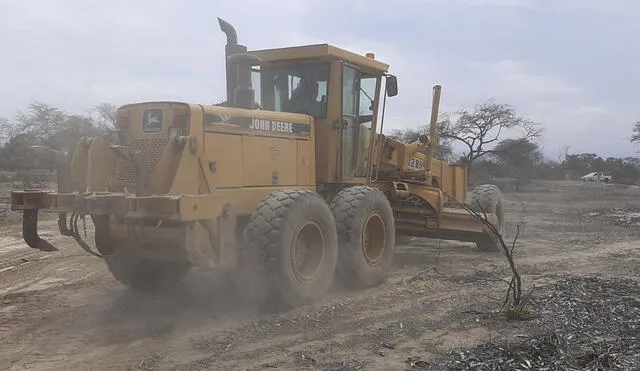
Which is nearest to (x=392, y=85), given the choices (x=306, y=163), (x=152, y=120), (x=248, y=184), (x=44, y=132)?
(x=306, y=163)

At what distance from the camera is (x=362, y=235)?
26.6ft

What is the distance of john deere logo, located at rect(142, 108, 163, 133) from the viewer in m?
6.80

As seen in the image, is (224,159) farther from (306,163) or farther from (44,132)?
(44,132)

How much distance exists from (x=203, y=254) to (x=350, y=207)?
240 cm

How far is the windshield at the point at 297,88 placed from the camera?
8625 millimetres

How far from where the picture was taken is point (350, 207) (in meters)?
7.98

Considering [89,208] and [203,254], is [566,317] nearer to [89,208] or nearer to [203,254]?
[203,254]

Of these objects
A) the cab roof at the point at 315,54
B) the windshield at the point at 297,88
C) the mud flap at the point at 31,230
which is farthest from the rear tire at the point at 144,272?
the cab roof at the point at 315,54

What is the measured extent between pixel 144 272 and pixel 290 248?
2147mm

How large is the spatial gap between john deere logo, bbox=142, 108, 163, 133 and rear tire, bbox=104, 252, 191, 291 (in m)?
1.60

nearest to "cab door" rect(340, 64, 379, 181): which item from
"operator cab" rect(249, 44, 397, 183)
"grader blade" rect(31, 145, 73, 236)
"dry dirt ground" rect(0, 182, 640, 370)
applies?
"operator cab" rect(249, 44, 397, 183)

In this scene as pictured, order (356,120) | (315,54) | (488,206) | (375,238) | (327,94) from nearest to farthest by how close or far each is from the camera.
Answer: (315,54) < (327,94) < (375,238) < (356,120) < (488,206)

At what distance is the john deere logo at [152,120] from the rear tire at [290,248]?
145 centimetres

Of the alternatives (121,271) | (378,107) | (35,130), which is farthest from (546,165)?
(121,271)
